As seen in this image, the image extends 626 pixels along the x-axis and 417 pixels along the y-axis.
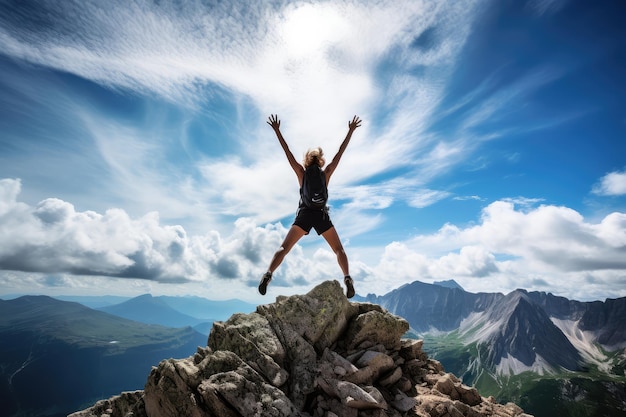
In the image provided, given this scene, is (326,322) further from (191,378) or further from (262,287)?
(191,378)

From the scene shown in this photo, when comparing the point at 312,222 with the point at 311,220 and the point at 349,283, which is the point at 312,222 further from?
the point at 349,283

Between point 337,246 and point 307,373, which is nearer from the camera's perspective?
point 307,373

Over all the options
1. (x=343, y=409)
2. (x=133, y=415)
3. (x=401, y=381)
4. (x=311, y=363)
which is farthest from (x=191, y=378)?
(x=401, y=381)

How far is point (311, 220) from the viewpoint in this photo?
12.3 m

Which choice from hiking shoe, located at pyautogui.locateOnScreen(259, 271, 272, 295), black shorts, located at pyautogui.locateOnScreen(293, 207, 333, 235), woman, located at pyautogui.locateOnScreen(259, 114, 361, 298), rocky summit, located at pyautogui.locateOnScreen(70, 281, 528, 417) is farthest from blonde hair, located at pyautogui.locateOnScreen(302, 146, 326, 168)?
rocky summit, located at pyautogui.locateOnScreen(70, 281, 528, 417)

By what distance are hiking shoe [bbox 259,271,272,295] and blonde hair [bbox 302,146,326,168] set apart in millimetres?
4288

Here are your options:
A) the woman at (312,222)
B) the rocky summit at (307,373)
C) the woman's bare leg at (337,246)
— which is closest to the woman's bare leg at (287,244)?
the woman at (312,222)

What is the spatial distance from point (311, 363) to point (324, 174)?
23.8 ft

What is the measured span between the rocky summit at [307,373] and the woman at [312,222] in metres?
2.59

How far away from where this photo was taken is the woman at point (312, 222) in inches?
475

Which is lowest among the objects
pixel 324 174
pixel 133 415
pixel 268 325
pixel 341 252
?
pixel 133 415

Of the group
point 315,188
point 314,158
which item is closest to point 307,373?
point 315,188

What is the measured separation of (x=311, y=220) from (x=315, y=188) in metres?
1.20

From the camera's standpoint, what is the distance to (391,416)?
37.3 feet
